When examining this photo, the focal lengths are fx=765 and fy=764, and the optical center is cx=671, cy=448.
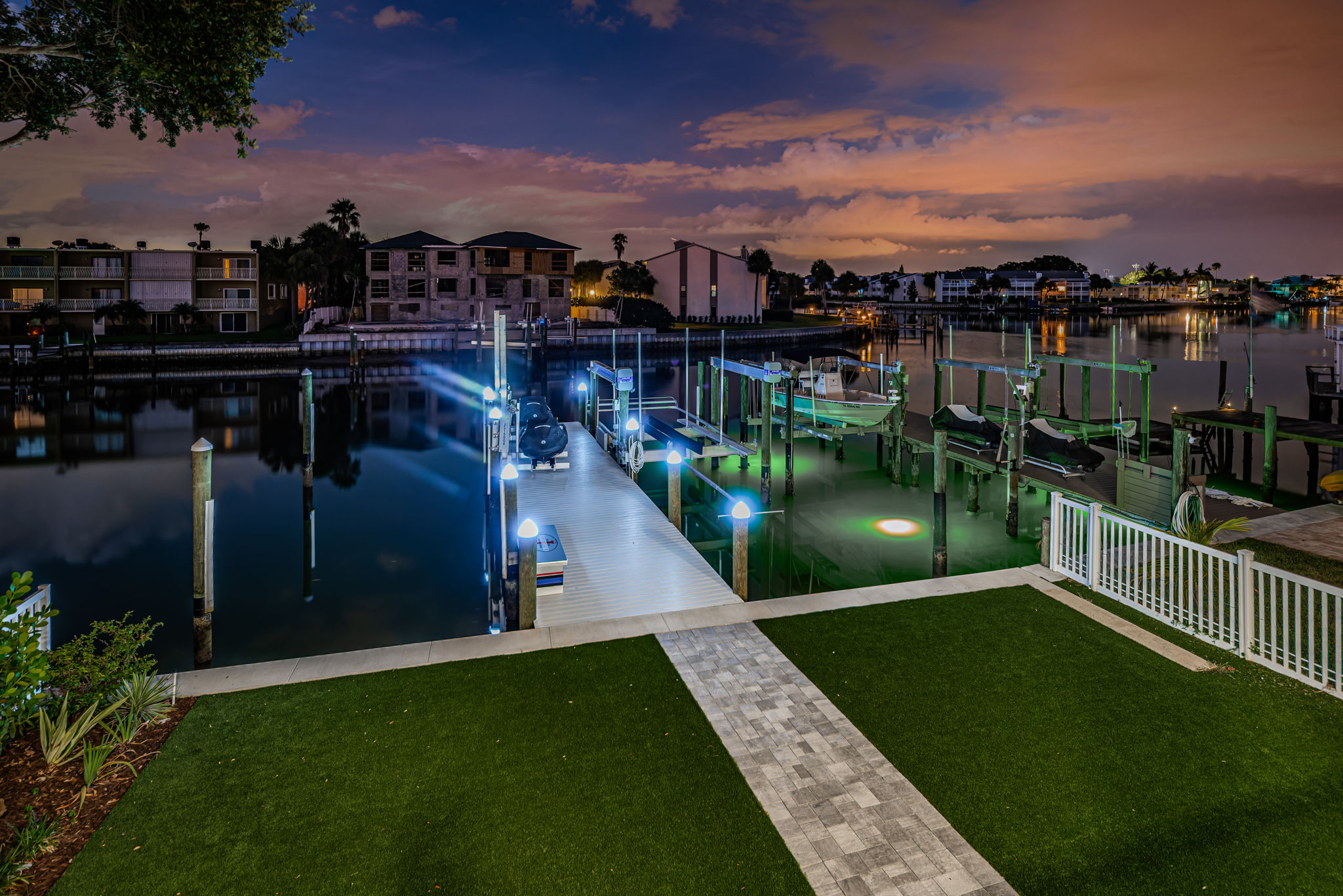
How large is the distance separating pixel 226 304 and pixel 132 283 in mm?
6605

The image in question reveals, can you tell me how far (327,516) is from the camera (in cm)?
1889

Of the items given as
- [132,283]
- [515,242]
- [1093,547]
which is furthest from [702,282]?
[1093,547]

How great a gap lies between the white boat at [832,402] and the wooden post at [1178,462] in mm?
8760

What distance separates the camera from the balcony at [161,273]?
202ft

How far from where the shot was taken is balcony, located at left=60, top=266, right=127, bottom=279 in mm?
59156

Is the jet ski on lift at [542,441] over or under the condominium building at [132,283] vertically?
under

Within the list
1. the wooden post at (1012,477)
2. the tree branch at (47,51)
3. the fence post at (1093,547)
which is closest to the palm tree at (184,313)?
the tree branch at (47,51)

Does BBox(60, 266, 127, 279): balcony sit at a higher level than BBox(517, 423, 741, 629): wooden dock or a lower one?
higher

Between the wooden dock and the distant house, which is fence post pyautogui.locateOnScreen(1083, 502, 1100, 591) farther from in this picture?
the distant house

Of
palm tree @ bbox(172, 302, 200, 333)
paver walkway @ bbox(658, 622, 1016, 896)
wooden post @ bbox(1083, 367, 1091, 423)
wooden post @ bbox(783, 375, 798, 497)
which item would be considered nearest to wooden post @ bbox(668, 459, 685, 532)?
wooden post @ bbox(783, 375, 798, 497)

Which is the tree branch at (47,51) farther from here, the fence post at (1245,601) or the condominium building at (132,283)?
the condominium building at (132,283)

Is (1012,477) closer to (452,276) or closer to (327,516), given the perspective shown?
(327,516)

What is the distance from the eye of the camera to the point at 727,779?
5.82 m

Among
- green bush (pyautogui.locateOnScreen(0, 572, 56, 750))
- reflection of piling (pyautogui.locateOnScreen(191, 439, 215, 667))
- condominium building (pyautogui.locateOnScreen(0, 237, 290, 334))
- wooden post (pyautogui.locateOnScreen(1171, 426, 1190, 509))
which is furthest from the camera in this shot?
condominium building (pyautogui.locateOnScreen(0, 237, 290, 334))
